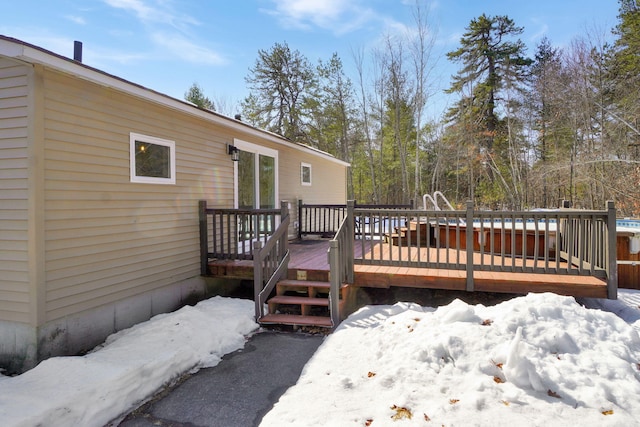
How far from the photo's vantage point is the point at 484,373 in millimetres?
2656

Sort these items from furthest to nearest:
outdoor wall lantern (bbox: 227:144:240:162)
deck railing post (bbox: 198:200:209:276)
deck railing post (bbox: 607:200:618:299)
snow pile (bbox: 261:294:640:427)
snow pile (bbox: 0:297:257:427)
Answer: outdoor wall lantern (bbox: 227:144:240:162), deck railing post (bbox: 198:200:209:276), deck railing post (bbox: 607:200:618:299), snow pile (bbox: 0:297:257:427), snow pile (bbox: 261:294:640:427)

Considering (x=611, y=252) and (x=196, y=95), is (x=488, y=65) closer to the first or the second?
(x=196, y=95)

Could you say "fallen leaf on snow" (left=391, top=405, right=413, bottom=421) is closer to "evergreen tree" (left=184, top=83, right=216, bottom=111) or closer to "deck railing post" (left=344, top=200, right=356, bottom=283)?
"deck railing post" (left=344, top=200, right=356, bottom=283)

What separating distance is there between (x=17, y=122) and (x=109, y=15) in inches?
251

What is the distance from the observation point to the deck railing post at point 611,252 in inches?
155

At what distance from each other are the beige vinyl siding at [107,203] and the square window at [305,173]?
4147mm

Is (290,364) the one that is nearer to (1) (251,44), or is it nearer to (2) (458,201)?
(1) (251,44)

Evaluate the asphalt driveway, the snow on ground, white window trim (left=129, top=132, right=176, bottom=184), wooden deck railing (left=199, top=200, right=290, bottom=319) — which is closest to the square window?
wooden deck railing (left=199, top=200, right=290, bottom=319)

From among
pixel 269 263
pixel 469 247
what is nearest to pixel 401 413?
pixel 469 247

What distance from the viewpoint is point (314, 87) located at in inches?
787

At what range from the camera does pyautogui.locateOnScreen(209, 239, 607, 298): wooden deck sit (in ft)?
13.9

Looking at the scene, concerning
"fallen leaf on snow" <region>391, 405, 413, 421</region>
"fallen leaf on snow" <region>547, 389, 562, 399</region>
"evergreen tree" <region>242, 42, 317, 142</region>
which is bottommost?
"fallen leaf on snow" <region>391, 405, 413, 421</region>

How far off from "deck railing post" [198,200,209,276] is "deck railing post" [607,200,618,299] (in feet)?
17.2

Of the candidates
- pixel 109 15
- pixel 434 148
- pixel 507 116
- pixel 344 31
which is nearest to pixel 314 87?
pixel 344 31
